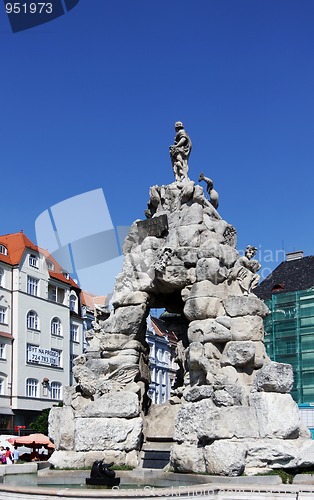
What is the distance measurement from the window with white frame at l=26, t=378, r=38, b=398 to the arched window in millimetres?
4362

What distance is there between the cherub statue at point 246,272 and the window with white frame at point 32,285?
116 feet

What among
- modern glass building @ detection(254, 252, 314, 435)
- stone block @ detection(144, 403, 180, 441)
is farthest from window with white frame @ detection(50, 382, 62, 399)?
stone block @ detection(144, 403, 180, 441)

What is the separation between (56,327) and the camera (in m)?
52.2

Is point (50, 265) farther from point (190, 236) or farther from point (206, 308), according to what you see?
point (206, 308)

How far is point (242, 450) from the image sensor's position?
504 inches

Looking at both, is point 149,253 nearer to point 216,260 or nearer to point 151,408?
point 216,260

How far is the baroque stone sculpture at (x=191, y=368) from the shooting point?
13297 millimetres

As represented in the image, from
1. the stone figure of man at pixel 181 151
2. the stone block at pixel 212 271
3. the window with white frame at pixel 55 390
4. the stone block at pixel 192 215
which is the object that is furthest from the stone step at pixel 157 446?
the window with white frame at pixel 55 390

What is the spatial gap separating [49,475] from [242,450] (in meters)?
4.31

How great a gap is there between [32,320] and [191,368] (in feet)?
119

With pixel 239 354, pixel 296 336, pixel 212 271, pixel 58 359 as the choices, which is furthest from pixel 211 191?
pixel 58 359

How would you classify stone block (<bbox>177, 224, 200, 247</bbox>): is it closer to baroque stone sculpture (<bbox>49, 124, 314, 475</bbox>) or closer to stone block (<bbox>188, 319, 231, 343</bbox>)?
baroque stone sculpture (<bbox>49, 124, 314, 475</bbox>)

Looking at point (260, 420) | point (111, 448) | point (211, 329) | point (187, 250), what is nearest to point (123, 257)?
point (187, 250)

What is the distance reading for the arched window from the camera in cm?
5178
